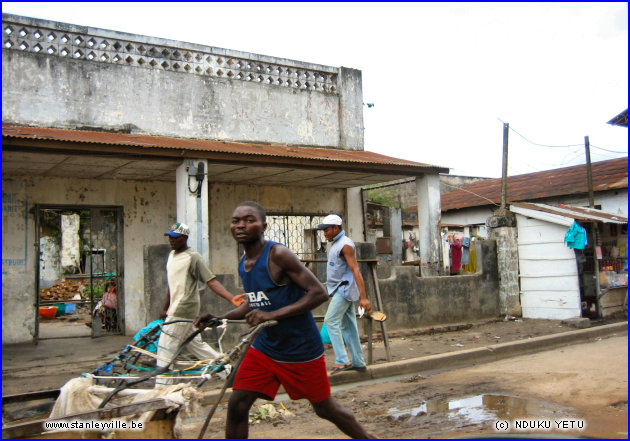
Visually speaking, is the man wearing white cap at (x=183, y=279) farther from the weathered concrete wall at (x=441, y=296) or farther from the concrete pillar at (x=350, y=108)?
the concrete pillar at (x=350, y=108)

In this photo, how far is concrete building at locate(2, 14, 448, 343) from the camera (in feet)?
33.2

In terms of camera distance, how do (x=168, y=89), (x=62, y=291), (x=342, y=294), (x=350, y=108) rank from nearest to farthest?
(x=342, y=294) < (x=168, y=89) < (x=350, y=108) < (x=62, y=291)

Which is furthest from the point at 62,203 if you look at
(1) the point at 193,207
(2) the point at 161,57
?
(2) the point at 161,57

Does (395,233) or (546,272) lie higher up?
(395,233)

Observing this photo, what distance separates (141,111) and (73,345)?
4.64m

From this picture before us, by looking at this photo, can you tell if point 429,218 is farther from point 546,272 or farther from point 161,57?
point 161,57

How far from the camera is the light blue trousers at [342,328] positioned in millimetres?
6973

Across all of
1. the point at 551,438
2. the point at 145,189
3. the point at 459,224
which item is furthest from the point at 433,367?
the point at 459,224

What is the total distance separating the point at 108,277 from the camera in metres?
11.6

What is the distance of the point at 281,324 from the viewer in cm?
376

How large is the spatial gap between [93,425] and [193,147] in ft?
22.3

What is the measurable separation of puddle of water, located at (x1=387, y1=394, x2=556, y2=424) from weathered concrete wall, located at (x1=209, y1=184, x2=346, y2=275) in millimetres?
7698

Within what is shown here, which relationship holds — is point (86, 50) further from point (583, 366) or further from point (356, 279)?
point (583, 366)

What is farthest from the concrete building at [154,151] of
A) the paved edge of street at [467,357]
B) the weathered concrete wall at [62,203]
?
the paved edge of street at [467,357]
